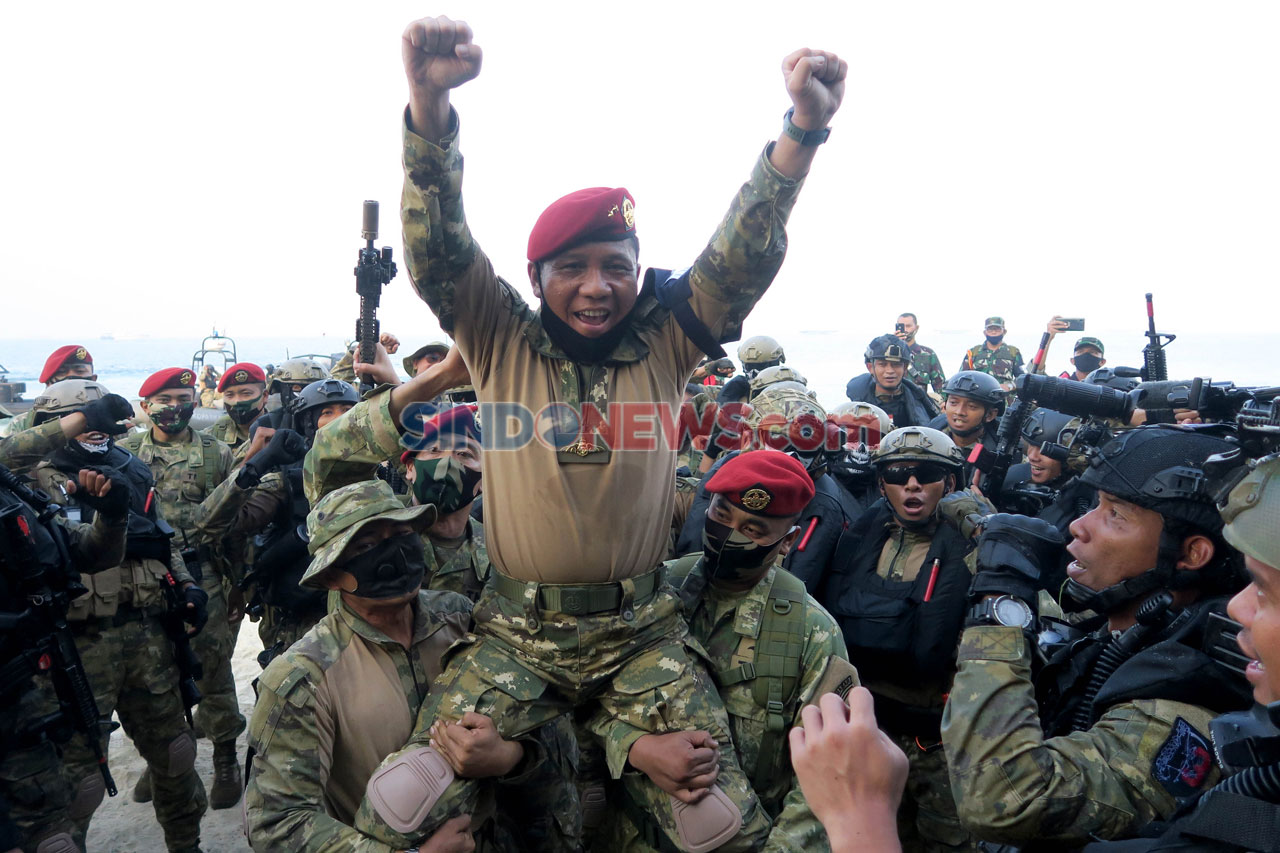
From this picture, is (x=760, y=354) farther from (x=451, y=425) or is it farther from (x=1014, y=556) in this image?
(x=1014, y=556)

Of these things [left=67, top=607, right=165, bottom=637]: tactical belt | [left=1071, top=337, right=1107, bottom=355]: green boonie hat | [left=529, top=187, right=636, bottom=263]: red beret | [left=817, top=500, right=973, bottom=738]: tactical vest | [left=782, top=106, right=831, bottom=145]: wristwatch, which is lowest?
[left=67, top=607, right=165, bottom=637]: tactical belt

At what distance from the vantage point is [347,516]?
9.66ft

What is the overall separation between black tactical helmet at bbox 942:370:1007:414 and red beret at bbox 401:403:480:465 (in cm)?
416

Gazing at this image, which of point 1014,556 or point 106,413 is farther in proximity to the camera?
point 106,413

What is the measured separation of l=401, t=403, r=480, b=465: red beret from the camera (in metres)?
3.73

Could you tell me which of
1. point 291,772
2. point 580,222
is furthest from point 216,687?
point 580,222

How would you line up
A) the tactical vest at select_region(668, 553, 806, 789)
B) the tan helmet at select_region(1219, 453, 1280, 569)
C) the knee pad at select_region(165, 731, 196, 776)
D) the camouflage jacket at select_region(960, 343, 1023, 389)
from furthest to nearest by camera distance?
the camouflage jacket at select_region(960, 343, 1023, 389) → the knee pad at select_region(165, 731, 196, 776) → the tactical vest at select_region(668, 553, 806, 789) → the tan helmet at select_region(1219, 453, 1280, 569)

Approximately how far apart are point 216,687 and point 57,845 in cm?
217

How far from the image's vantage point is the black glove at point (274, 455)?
502 centimetres

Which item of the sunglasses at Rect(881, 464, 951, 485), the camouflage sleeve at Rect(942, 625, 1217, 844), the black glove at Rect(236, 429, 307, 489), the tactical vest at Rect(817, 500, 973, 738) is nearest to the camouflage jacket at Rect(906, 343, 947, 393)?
the sunglasses at Rect(881, 464, 951, 485)

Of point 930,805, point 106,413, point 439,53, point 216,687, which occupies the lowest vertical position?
point 216,687

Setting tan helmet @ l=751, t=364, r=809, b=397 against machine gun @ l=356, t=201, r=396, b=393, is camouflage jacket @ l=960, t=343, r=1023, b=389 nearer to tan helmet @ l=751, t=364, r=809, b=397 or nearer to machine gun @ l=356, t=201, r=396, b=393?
tan helmet @ l=751, t=364, r=809, b=397

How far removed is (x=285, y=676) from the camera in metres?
2.70

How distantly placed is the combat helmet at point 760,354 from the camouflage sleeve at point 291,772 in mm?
7303
